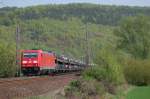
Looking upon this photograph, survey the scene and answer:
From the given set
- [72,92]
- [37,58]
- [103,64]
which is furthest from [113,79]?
[72,92]

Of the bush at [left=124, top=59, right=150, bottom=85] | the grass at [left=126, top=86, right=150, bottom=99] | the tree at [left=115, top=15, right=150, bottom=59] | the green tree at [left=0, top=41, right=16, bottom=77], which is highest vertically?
the tree at [left=115, top=15, right=150, bottom=59]

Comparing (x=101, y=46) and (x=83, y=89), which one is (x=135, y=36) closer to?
(x=101, y=46)

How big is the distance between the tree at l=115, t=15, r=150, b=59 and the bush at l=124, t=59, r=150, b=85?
64.1 ft

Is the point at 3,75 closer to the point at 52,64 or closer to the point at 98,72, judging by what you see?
the point at 52,64

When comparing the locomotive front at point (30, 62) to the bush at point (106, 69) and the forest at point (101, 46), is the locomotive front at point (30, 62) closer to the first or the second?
the forest at point (101, 46)

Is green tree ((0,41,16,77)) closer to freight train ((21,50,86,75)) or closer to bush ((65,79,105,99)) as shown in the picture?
freight train ((21,50,86,75))

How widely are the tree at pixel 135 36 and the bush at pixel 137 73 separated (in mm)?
19549

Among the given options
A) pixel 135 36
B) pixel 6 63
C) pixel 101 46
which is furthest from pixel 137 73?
pixel 101 46

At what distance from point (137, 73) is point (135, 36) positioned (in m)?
27.2

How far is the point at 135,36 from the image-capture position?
9850cm

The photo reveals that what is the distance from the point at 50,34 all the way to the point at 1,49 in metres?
90.8

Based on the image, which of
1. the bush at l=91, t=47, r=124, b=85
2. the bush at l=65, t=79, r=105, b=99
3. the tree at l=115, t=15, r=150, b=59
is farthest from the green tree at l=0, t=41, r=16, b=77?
the tree at l=115, t=15, r=150, b=59

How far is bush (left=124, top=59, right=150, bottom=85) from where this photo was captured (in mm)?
71375

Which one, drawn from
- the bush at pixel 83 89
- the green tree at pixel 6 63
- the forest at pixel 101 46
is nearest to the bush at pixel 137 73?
the forest at pixel 101 46
